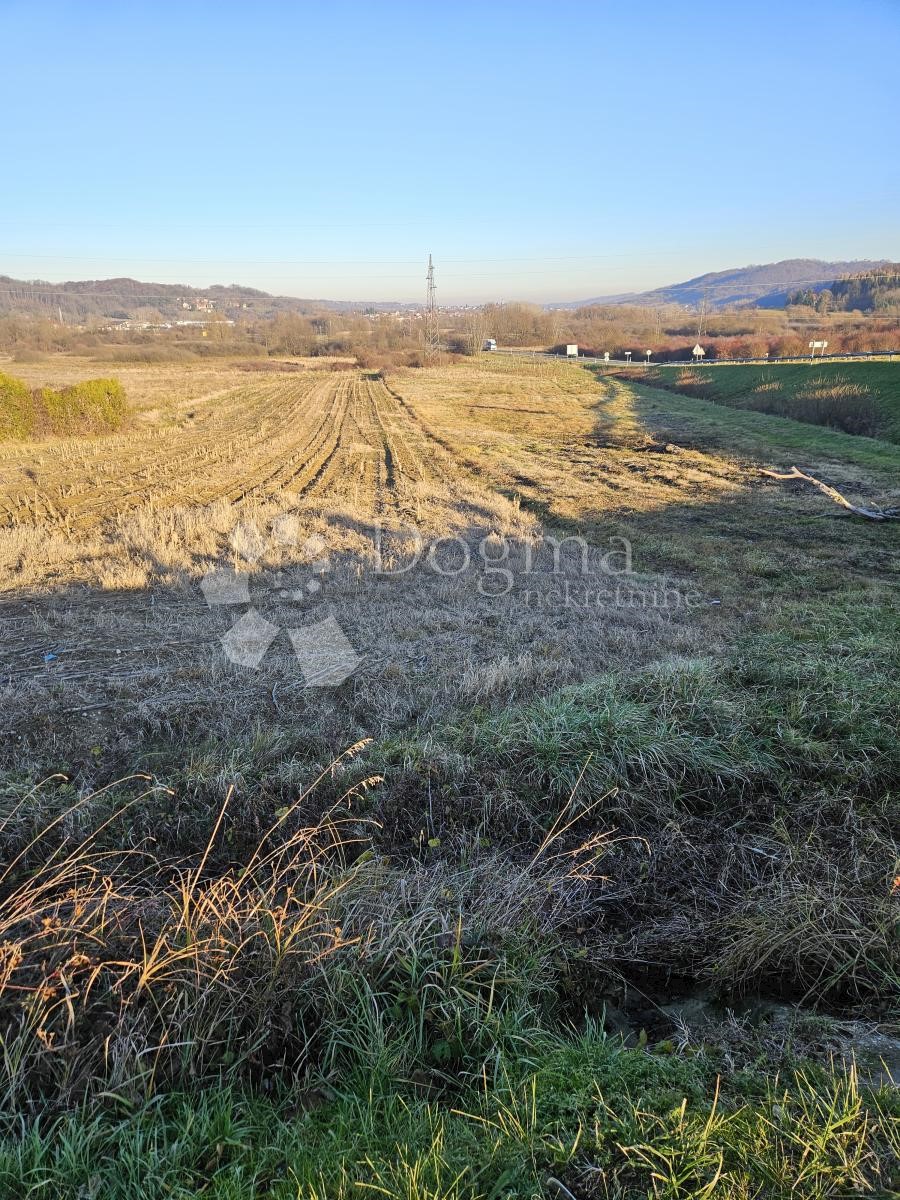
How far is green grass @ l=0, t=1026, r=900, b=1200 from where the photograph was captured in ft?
6.33

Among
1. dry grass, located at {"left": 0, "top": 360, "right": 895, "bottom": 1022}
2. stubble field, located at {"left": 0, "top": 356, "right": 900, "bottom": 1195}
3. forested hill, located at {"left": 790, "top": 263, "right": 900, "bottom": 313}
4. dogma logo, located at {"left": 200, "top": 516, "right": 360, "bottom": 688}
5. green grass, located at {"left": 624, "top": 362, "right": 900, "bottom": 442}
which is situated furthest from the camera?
forested hill, located at {"left": 790, "top": 263, "right": 900, "bottom": 313}

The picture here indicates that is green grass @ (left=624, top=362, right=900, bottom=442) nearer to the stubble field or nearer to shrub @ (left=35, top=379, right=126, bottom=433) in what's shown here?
the stubble field

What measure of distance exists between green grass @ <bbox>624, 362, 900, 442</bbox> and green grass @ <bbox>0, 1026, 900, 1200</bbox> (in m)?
26.7

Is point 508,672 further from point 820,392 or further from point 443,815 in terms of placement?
point 820,392

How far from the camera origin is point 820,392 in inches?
1189

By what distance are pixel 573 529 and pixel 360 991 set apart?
37.5 ft

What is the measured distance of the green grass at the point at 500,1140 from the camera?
1929 millimetres

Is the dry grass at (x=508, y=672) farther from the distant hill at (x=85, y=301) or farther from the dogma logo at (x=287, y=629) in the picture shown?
the distant hill at (x=85, y=301)

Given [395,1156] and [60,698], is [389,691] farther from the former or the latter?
[395,1156]

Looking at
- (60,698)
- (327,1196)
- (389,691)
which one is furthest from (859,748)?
(60,698)

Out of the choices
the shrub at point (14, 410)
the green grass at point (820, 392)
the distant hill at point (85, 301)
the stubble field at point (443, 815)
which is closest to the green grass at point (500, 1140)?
the stubble field at point (443, 815)

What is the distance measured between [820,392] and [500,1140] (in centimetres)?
3464

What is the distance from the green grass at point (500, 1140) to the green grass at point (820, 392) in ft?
87.7

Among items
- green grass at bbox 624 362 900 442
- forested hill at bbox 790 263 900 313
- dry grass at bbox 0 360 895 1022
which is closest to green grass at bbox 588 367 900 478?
green grass at bbox 624 362 900 442
